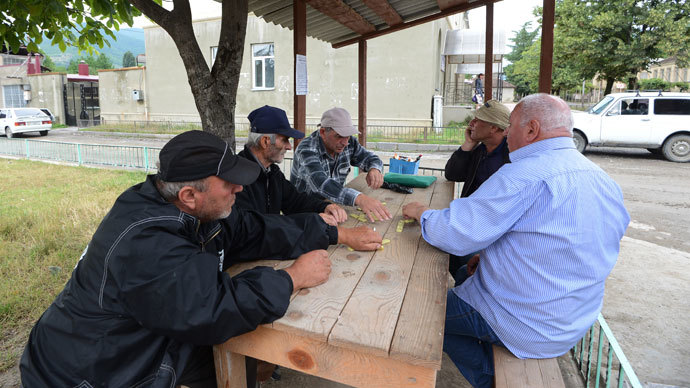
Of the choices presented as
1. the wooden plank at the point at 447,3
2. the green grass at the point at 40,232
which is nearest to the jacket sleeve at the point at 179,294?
the green grass at the point at 40,232

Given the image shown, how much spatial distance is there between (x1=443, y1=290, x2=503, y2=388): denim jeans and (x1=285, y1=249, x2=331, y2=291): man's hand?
2.31 feet

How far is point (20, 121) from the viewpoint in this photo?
21.1m

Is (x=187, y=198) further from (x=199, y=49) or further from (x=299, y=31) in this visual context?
(x=299, y=31)

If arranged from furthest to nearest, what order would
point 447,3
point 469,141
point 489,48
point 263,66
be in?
point 263,66
point 489,48
point 447,3
point 469,141

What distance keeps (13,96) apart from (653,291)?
39.0m

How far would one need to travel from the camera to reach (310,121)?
64.4ft

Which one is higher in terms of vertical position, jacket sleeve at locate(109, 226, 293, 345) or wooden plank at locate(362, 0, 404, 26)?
wooden plank at locate(362, 0, 404, 26)

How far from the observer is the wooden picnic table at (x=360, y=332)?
1.49 metres

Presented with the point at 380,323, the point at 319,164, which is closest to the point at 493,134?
the point at 319,164

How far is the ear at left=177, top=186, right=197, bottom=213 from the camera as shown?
5.40 ft

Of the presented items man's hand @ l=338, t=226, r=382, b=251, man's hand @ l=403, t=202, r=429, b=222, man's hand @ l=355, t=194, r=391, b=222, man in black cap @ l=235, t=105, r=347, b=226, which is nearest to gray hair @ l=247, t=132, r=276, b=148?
man in black cap @ l=235, t=105, r=347, b=226

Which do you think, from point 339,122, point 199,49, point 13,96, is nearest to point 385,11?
point 339,122

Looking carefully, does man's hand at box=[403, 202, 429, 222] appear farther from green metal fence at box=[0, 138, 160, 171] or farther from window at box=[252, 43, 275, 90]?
window at box=[252, 43, 275, 90]

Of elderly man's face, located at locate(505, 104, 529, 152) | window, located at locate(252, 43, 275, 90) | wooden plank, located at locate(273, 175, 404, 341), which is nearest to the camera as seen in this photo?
wooden plank, located at locate(273, 175, 404, 341)
